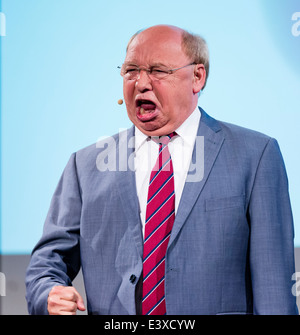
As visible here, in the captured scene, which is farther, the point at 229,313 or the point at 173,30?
the point at 173,30

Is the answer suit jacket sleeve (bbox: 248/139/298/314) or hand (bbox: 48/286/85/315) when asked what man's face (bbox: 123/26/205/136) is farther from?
hand (bbox: 48/286/85/315)

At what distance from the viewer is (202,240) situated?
1.63 m

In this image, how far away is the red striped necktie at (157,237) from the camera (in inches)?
63.6

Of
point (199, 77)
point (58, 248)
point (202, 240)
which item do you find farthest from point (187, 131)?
point (58, 248)

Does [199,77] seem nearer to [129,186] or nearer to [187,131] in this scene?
[187,131]

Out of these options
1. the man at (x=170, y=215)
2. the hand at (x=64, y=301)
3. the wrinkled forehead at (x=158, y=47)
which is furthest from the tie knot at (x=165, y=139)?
the hand at (x=64, y=301)

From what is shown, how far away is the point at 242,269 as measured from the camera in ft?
5.42

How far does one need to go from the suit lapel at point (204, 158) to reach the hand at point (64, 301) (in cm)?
31

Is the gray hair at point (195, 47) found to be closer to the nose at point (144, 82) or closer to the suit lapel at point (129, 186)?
the nose at point (144, 82)

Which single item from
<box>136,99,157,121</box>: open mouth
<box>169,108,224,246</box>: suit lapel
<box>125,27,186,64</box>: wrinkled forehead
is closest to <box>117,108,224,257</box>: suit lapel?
<box>169,108,224,246</box>: suit lapel

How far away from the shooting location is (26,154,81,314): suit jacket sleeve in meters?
1.63
